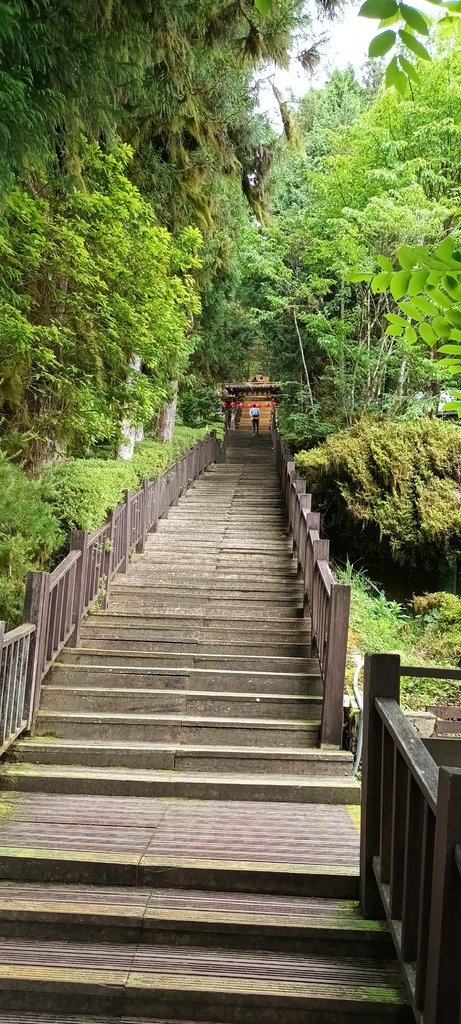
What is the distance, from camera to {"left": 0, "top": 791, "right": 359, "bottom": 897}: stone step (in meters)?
3.26

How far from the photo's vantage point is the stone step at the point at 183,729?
5262mm

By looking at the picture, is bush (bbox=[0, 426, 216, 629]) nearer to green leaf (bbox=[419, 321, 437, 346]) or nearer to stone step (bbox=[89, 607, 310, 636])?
→ stone step (bbox=[89, 607, 310, 636])

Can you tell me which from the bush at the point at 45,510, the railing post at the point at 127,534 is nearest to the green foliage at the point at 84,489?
the bush at the point at 45,510

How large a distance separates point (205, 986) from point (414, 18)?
10.8 feet

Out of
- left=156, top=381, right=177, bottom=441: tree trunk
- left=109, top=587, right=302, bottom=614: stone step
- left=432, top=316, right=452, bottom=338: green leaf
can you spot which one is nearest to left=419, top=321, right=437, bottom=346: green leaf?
left=432, top=316, right=452, bottom=338: green leaf

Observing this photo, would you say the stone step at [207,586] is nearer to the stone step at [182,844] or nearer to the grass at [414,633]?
the grass at [414,633]

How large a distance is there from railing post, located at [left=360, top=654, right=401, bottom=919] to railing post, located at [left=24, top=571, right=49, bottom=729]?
3132mm

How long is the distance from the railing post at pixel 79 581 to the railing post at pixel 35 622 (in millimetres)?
1075

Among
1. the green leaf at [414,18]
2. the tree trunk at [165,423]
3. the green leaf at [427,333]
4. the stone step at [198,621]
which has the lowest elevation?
the stone step at [198,621]

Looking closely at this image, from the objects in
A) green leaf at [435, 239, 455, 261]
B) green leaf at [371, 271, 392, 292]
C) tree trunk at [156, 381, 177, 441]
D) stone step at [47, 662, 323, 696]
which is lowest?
stone step at [47, 662, 323, 696]

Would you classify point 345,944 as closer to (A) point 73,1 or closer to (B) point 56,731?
(B) point 56,731

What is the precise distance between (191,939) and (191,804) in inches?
57.7

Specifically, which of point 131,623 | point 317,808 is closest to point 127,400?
point 131,623

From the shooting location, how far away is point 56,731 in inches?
211
